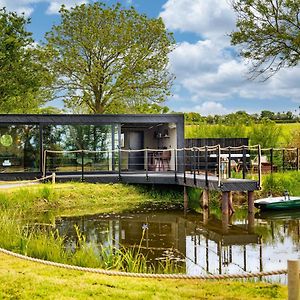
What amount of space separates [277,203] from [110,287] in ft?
31.5

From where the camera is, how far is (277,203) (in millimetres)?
14250

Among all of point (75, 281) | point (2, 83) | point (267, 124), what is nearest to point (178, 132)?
point (267, 124)

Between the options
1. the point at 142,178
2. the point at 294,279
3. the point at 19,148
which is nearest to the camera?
the point at 294,279

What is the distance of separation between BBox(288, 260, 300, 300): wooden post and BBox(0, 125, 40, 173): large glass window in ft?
49.1

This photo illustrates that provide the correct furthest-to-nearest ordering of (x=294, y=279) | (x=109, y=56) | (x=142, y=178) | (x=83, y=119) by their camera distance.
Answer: (x=109, y=56) → (x=83, y=119) → (x=142, y=178) → (x=294, y=279)

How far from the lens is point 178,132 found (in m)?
19.2

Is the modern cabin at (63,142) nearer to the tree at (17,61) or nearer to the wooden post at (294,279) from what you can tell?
the tree at (17,61)

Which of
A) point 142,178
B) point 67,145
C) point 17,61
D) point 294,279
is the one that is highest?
point 17,61

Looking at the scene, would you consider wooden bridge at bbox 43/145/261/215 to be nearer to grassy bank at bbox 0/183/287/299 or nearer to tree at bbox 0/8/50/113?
tree at bbox 0/8/50/113

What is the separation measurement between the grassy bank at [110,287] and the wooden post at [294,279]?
105 centimetres

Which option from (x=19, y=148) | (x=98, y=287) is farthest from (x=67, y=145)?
(x=98, y=287)

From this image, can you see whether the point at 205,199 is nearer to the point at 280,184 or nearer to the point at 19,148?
the point at 280,184

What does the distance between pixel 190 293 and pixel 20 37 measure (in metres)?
19.9

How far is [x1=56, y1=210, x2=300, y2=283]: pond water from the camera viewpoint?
26.7ft
